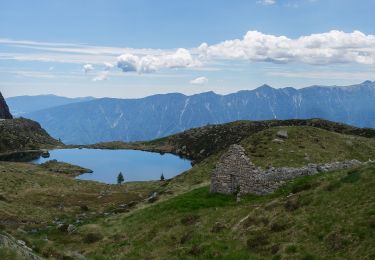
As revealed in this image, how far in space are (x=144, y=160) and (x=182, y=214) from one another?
16435 cm

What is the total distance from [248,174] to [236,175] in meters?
1.47

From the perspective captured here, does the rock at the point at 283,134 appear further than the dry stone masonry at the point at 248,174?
Yes

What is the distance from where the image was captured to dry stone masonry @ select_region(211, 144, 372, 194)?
39.6m

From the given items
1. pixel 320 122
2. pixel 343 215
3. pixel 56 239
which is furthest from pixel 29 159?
pixel 343 215

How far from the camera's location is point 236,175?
1645 inches

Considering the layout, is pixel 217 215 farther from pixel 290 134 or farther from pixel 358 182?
pixel 290 134

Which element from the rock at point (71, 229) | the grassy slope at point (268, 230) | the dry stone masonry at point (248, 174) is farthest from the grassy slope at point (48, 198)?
the dry stone masonry at point (248, 174)

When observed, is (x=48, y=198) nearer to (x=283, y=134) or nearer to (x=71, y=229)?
(x=71, y=229)

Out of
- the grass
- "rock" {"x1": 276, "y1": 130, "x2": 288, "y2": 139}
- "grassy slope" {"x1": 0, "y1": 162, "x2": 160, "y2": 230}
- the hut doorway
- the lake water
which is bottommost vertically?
the lake water

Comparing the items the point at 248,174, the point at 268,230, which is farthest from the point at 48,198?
the point at 268,230

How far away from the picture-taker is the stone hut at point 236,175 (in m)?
40.2

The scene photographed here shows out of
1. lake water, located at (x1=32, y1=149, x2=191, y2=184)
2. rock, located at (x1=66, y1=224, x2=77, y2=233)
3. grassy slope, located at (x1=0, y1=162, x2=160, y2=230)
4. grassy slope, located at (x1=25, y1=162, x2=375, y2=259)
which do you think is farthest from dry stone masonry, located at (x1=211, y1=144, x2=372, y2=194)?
lake water, located at (x1=32, y1=149, x2=191, y2=184)

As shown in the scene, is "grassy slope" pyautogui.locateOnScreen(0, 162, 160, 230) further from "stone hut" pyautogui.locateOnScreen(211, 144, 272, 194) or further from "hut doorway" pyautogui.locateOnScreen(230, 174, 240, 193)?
"hut doorway" pyautogui.locateOnScreen(230, 174, 240, 193)

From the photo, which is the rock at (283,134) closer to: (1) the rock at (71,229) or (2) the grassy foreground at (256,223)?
(2) the grassy foreground at (256,223)
